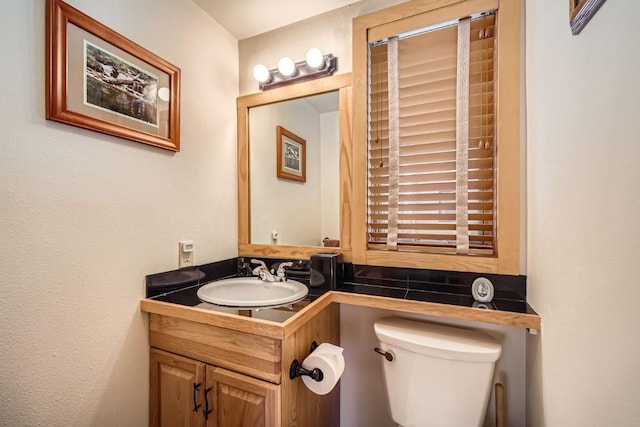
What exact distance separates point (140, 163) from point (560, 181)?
1.46 m

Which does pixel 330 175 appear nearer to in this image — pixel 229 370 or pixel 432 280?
pixel 432 280

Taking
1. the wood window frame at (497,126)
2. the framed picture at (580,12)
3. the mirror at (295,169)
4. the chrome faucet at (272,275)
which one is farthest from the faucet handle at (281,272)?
the framed picture at (580,12)

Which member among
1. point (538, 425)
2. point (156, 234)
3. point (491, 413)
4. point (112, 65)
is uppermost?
point (112, 65)

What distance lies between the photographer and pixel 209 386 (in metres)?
1.03

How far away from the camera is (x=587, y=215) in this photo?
600 mm

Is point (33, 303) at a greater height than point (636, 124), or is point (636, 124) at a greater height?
point (636, 124)

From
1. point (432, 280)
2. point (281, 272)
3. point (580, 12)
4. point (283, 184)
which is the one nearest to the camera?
point (580, 12)

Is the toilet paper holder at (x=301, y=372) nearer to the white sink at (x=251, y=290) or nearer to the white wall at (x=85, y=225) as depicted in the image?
the white sink at (x=251, y=290)

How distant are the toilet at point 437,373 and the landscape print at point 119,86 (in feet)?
4.44

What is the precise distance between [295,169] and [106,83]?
891 mm

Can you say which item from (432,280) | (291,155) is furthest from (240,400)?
(291,155)

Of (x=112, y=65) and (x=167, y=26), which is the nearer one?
(x=112, y=65)

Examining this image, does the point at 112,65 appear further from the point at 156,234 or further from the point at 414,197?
the point at 414,197

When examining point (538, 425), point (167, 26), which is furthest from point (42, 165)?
point (538, 425)
